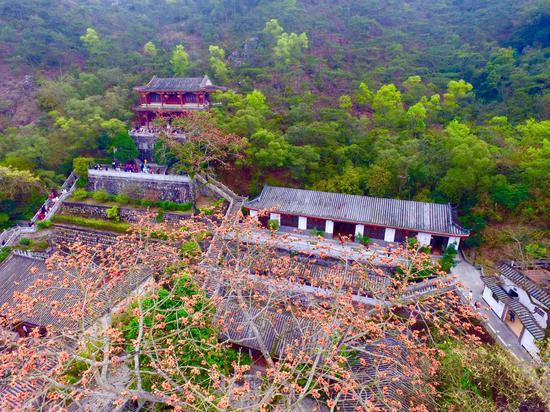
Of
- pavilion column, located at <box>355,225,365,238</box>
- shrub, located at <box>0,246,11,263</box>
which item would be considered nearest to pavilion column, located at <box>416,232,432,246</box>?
pavilion column, located at <box>355,225,365,238</box>

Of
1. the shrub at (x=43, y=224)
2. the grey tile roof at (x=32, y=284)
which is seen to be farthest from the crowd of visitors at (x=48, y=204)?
the grey tile roof at (x=32, y=284)

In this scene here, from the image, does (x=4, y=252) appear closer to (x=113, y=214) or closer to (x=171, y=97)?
(x=113, y=214)

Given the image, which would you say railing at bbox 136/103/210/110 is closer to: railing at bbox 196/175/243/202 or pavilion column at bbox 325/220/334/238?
railing at bbox 196/175/243/202

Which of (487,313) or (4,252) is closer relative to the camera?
(487,313)

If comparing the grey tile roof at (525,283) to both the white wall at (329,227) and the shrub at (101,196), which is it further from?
the shrub at (101,196)

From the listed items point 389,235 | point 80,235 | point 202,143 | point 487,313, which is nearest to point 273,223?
point 389,235

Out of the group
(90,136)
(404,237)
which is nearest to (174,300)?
(404,237)

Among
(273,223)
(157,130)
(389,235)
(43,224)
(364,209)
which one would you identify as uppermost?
(157,130)

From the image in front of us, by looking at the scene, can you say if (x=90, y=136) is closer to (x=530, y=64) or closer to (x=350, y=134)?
(x=350, y=134)
